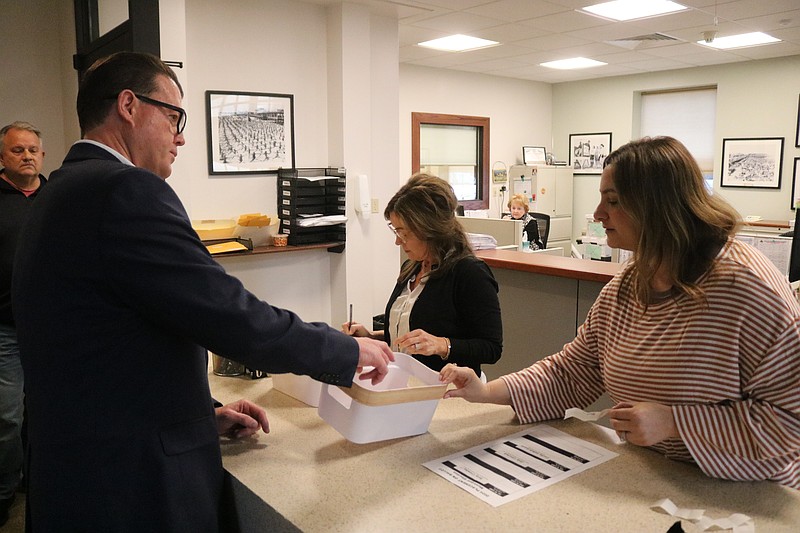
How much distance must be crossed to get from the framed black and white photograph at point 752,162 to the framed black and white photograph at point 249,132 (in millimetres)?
5217

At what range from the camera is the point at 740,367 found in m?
1.29

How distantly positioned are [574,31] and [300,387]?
470cm

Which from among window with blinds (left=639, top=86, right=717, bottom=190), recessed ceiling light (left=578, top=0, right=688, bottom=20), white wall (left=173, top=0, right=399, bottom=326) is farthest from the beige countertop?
window with blinds (left=639, top=86, right=717, bottom=190)

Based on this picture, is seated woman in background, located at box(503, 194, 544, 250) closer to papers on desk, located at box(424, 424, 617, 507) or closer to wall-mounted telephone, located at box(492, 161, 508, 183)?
wall-mounted telephone, located at box(492, 161, 508, 183)

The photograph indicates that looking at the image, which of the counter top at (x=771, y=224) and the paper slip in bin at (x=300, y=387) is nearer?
the paper slip in bin at (x=300, y=387)

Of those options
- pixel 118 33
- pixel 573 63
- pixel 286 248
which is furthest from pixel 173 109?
pixel 573 63

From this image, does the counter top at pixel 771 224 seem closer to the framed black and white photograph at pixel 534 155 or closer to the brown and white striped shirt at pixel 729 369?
the framed black and white photograph at pixel 534 155

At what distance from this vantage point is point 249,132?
14.3 feet

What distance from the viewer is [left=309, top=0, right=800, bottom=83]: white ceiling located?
4676 millimetres

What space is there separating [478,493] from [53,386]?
0.80 m

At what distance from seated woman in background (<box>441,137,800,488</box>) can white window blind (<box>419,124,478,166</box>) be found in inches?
231

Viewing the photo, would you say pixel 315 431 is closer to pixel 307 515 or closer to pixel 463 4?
pixel 307 515

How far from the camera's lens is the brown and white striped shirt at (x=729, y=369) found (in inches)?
49.1

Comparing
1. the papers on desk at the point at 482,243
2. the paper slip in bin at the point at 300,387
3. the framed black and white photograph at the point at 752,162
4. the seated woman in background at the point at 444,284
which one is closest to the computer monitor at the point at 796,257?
the papers on desk at the point at 482,243
